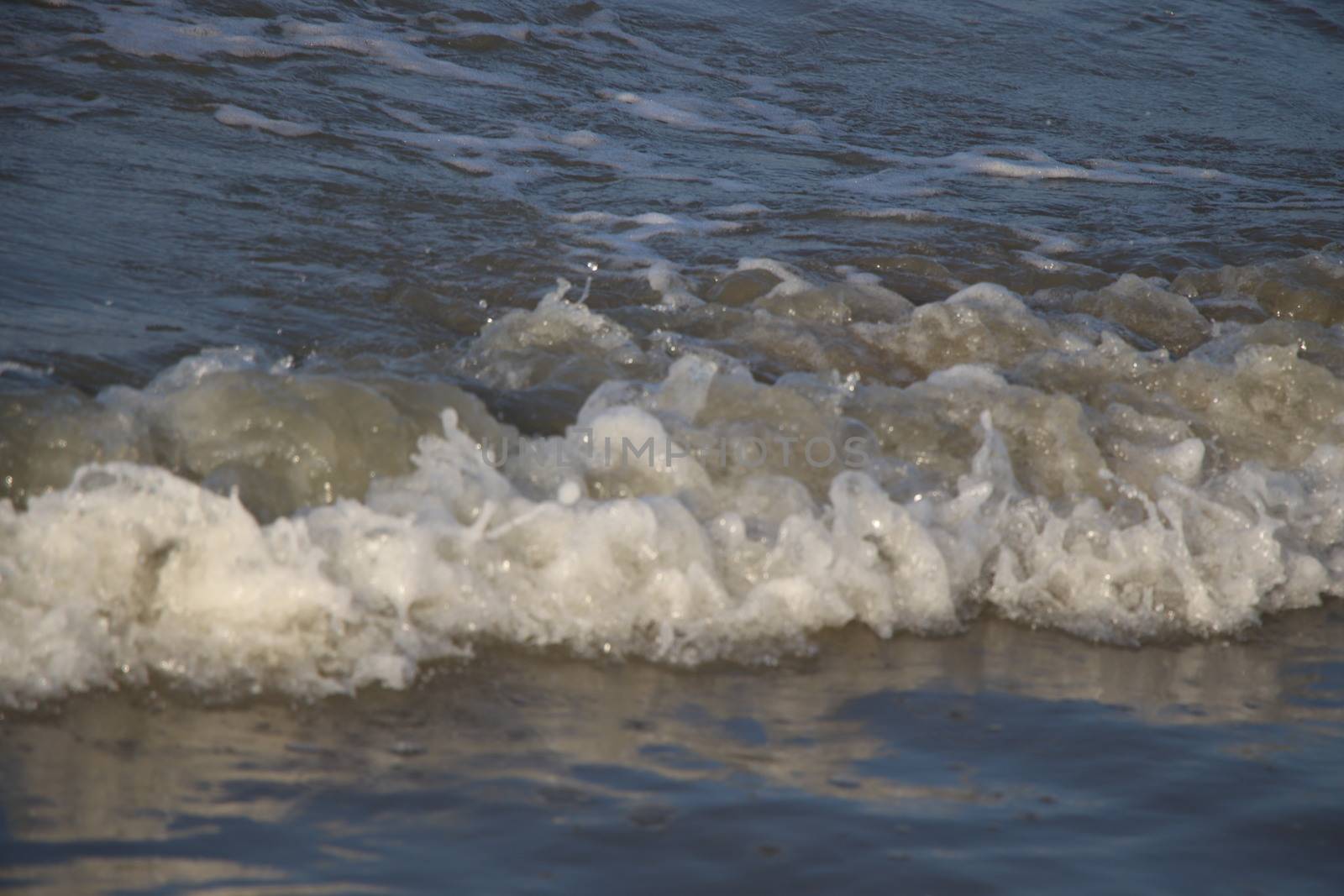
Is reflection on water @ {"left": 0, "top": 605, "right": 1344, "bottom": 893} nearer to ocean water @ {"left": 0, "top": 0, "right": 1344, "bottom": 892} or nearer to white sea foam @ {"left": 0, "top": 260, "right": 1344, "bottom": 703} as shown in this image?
ocean water @ {"left": 0, "top": 0, "right": 1344, "bottom": 892}

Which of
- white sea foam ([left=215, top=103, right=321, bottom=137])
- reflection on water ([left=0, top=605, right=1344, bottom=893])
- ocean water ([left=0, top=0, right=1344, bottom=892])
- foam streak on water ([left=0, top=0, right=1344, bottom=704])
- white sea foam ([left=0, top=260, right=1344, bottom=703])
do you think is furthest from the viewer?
white sea foam ([left=215, top=103, right=321, bottom=137])

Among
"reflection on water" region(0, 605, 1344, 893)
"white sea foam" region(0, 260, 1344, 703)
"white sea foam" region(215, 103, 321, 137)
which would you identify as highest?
"white sea foam" region(215, 103, 321, 137)

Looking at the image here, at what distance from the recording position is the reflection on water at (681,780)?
2.25m

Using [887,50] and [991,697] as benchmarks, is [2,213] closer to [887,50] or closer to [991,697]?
[991,697]

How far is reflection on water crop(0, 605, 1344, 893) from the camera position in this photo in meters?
2.25

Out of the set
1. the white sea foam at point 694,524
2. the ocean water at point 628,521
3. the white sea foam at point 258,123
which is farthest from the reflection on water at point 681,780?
the white sea foam at point 258,123

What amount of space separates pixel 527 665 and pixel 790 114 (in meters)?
6.26

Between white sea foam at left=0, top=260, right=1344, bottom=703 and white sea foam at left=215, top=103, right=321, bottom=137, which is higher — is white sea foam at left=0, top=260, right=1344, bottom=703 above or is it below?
below

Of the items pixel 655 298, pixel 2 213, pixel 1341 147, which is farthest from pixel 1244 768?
pixel 1341 147

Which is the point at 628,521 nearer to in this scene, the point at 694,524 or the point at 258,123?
the point at 694,524

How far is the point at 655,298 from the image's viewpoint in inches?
205

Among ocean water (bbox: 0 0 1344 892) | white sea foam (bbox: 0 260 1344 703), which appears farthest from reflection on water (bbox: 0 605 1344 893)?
white sea foam (bbox: 0 260 1344 703)

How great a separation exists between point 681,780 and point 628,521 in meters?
0.84

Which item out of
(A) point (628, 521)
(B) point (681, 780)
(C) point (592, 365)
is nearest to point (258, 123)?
(C) point (592, 365)
